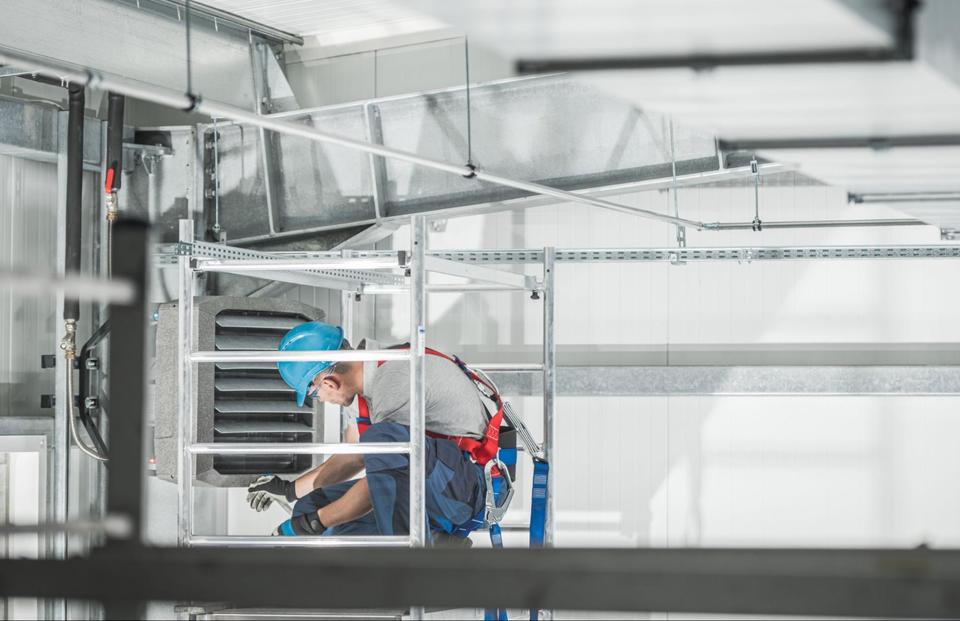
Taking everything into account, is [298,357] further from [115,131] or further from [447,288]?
[115,131]

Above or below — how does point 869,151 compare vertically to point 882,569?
above

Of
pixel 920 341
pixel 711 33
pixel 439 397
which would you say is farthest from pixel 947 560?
pixel 920 341

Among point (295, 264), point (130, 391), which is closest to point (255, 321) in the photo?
point (295, 264)

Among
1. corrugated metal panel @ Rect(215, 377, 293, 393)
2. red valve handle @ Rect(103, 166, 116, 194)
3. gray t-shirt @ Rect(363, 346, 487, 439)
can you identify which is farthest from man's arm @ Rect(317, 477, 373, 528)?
red valve handle @ Rect(103, 166, 116, 194)

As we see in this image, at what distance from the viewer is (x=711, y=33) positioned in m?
2.32

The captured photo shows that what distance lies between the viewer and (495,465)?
512cm

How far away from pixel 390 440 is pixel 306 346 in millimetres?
Answer: 611

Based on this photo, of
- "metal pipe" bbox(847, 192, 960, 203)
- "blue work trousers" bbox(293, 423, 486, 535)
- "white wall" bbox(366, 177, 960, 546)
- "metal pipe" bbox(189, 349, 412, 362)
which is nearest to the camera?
"metal pipe" bbox(847, 192, 960, 203)

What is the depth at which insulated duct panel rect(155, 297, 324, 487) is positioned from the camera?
484cm

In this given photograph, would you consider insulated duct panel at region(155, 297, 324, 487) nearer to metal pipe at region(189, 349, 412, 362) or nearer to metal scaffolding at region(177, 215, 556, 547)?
metal scaffolding at region(177, 215, 556, 547)

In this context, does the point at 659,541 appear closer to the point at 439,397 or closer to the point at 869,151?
the point at 439,397

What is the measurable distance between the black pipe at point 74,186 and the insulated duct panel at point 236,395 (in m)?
1.72

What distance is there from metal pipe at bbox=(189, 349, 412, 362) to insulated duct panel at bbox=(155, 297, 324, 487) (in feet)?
1.08

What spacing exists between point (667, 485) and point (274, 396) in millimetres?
3115
